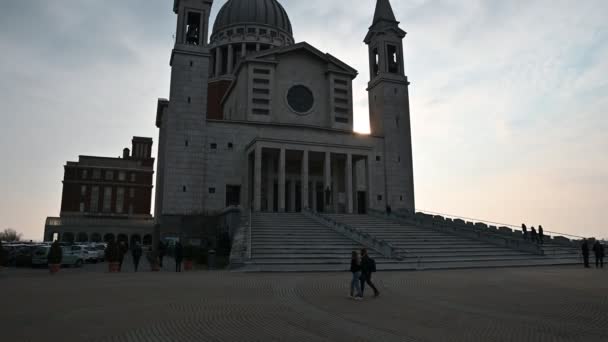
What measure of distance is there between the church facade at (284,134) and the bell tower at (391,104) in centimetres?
11

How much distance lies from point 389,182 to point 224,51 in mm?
37905

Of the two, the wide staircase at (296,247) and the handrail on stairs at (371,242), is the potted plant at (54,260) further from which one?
the handrail on stairs at (371,242)

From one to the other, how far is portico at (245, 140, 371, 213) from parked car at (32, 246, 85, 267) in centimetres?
1362

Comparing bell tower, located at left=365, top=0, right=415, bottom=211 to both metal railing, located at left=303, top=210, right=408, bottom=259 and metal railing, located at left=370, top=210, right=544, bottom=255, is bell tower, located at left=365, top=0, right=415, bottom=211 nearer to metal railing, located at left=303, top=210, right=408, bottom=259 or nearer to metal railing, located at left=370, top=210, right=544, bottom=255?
metal railing, located at left=370, top=210, right=544, bottom=255

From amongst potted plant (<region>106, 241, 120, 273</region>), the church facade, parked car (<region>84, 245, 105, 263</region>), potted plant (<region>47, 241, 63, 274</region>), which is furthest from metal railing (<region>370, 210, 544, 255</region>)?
potted plant (<region>47, 241, 63, 274</region>)

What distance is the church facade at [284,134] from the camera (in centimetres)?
3856

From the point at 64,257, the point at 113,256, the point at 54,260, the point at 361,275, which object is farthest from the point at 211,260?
the point at 361,275

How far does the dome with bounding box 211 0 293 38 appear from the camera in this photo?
69312 mm

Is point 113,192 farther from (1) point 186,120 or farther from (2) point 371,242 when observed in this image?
(2) point 371,242

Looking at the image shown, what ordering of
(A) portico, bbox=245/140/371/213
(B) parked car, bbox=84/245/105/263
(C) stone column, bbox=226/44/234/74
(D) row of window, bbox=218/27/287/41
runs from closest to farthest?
(B) parked car, bbox=84/245/105/263
(A) portico, bbox=245/140/371/213
(C) stone column, bbox=226/44/234/74
(D) row of window, bbox=218/27/287/41

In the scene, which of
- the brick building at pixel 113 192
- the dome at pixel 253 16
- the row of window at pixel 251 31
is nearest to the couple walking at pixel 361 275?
the row of window at pixel 251 31

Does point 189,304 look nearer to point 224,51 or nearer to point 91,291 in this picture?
point 91,291

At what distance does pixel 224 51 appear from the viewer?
69.9 metres

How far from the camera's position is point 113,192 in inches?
3145
